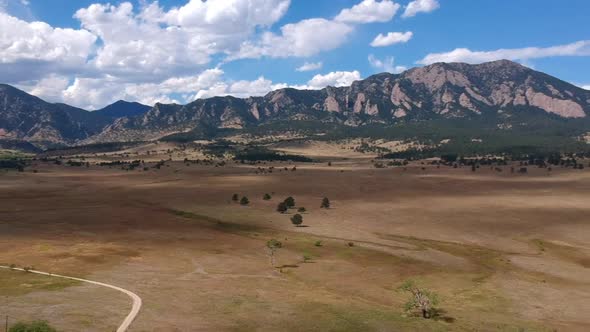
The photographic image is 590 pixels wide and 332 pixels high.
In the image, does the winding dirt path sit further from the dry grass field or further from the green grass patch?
the green grass patch

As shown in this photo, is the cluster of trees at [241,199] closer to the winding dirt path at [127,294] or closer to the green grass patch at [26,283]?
the winding dirt path at [127,294]

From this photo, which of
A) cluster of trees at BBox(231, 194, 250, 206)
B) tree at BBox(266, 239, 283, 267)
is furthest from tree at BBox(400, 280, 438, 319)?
cluster of trees at BBox(231, 194, 250, 206)

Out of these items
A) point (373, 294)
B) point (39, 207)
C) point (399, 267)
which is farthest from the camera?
point (39, 207)

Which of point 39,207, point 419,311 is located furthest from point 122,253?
point 39,207

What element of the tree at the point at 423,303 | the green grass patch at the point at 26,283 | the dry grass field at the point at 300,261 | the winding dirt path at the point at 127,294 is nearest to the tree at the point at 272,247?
the dry grass field at the point at 300,261

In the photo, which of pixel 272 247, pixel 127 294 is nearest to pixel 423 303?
pixel 127 294

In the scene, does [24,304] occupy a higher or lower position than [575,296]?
higher

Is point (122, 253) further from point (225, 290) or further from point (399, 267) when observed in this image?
point (399, 267)

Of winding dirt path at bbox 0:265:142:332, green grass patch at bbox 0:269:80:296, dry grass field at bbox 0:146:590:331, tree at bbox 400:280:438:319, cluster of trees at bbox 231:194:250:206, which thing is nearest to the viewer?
winding dirt path at bbox 0:265:142:332
